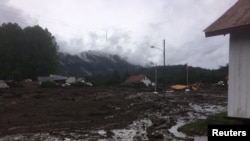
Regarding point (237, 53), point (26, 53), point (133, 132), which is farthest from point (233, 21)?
point (26, 53)

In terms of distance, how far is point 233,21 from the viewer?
10.1 meters

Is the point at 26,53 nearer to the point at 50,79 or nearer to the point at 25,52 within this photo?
the point at 25,52

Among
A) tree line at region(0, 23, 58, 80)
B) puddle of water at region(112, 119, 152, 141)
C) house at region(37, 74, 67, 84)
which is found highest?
tree line at region(0, 23, 58, 80)

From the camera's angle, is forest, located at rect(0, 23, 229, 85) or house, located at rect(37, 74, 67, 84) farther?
house, located at rect(37, 74, 67, 84)

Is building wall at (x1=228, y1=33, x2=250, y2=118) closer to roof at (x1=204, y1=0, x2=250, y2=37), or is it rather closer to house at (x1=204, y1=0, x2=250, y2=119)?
house at (x1=204, y1=0, x2=250, y2=119)

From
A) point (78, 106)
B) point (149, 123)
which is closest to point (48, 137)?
point (149, 123)

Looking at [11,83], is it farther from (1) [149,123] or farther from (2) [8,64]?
(1) [149,123]

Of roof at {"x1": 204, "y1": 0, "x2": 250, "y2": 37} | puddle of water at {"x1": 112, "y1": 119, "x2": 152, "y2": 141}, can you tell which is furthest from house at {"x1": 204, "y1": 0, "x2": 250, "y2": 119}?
puddle of water at {"x1": 112, "y1": 119, "x2": 152, "y2": 141}

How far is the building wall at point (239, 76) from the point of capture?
33.5 feet

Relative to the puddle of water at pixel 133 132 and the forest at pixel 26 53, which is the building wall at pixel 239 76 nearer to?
the puddle of water at pixel 133 132

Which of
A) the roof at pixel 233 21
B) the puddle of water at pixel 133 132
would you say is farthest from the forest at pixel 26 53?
the roof at pixel 233 21

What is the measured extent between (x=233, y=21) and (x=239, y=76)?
58.4 inches

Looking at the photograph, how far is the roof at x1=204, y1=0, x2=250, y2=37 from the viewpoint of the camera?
9.79 m

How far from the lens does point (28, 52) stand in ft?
277
